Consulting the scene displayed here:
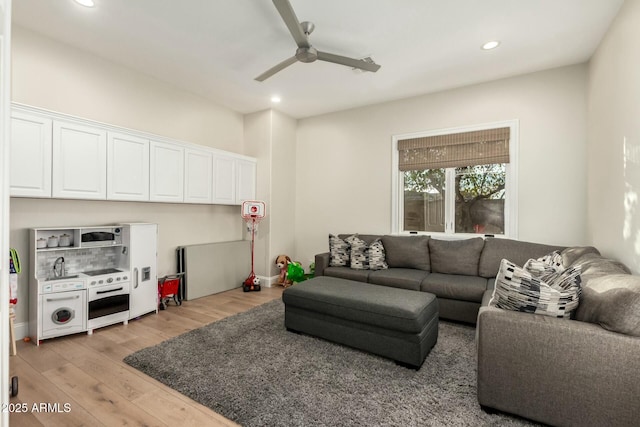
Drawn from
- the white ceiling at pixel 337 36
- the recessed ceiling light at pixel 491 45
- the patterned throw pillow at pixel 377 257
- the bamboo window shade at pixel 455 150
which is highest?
the white ceiling at pixel 337 36

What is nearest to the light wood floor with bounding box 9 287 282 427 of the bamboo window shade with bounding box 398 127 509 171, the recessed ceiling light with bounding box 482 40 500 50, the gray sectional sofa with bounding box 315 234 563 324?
the gray sectional sofa with bounding box 315 234 563 324

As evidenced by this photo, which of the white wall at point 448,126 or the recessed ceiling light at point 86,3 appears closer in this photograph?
the recessed ceiling light at point 86,3

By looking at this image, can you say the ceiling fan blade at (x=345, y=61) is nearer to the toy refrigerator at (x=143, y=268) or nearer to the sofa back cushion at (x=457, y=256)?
the sofa back cushion at (x=457, y=256)

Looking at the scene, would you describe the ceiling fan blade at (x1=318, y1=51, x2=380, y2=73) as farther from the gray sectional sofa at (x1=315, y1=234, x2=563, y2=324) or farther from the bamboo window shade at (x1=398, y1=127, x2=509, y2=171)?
the gray sectional sofa at (x1=315, y1=234, x2=563, y2=324)

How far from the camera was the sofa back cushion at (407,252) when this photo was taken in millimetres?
4012

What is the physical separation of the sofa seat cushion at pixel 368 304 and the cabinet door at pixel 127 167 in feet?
7.14

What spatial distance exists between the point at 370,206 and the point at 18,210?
4.24 meters

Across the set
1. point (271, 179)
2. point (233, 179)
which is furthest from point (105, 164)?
point (271, 179)

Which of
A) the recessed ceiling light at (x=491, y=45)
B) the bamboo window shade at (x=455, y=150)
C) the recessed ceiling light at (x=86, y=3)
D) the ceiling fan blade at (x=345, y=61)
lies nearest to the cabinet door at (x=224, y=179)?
the recessed ceiling light at (x=86, y=3)

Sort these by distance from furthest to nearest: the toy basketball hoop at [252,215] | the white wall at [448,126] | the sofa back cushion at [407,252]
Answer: the toy basketball hoop at [252,215]
the sofa back cushion at [407,252]
the white wall at [448,126]

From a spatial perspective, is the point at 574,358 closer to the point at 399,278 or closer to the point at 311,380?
the point at 311,380

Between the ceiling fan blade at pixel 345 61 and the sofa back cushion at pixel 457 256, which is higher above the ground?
the ceiling fan blade at pixel 345 61

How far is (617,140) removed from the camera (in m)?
2.54

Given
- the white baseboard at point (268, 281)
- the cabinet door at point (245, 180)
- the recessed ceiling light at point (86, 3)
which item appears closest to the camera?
the recessed ceiling light at point (86, 3)
